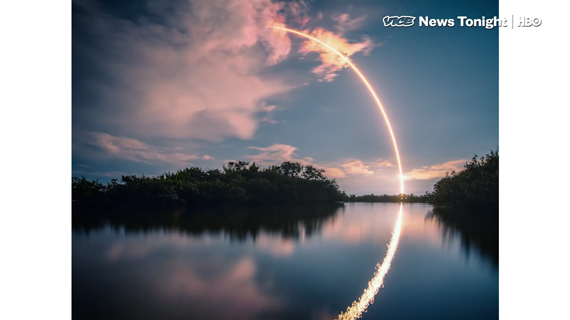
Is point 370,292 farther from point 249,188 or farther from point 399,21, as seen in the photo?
point 249,188

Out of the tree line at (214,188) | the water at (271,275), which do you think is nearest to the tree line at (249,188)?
the tree line at (214,188)

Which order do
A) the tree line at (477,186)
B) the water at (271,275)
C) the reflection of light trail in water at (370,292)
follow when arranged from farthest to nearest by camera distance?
1. the tree line at (477,186)
2. the water at (271,275)
3. the reflection of light trail in water at (370,292)

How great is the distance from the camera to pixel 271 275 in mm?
4695

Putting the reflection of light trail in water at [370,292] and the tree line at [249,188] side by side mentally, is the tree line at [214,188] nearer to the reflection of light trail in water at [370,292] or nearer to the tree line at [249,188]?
the tree line at [249,188]

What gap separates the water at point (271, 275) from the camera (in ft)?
11.6

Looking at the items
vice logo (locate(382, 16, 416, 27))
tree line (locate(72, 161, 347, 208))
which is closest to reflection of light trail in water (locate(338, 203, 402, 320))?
vice logo (locate(382, 16, 416, 27))

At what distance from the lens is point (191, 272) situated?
15.9ft

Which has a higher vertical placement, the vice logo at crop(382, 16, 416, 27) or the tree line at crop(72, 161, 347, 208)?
the vice logo at crop(382, 16, 416, 27)

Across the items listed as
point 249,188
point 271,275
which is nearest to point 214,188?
point 249,188

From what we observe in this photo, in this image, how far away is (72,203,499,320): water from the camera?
3.53 metres

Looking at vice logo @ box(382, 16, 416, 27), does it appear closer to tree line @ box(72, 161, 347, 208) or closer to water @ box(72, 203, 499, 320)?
water @ box(72, 203, 499, 320)
